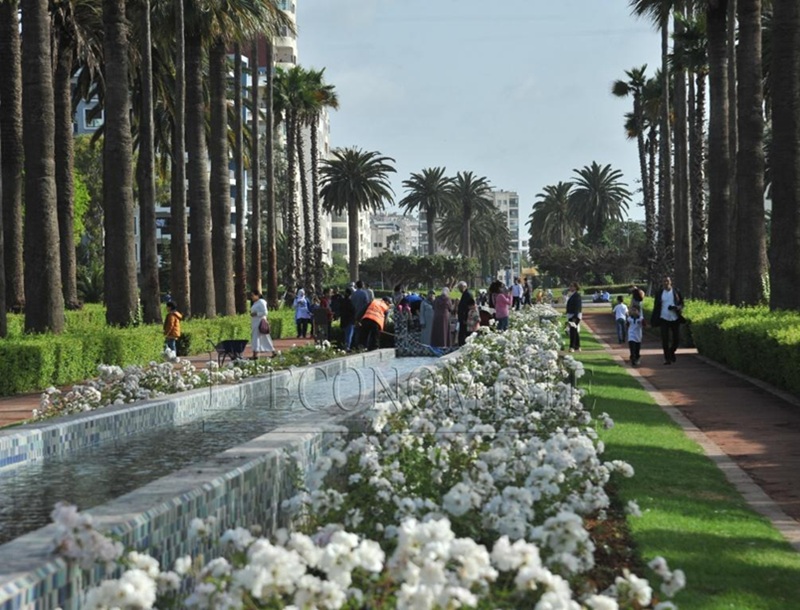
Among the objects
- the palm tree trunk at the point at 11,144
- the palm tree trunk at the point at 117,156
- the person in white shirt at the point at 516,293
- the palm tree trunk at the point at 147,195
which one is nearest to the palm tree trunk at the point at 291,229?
the person in white shirt at the point at 516,293

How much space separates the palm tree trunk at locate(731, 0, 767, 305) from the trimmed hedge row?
4.55ft

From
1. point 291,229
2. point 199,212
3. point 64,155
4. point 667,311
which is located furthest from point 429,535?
point 291,229

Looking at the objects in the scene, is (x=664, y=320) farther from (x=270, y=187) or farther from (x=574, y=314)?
(x=270, y=187)

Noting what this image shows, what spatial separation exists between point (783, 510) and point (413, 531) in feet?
20.2

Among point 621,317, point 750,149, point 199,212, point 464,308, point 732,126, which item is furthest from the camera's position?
point 732,126

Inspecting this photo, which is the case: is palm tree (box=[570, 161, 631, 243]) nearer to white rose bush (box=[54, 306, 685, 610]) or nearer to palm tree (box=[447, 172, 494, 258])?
palm tree (box=[447, 172, 494, 258])

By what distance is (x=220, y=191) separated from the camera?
131 ft

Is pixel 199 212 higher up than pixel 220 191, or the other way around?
pixel 220 191

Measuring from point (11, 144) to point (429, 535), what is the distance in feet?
94.1

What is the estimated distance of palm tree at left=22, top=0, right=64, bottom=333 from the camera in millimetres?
23766

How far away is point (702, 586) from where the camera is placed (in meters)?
7.14

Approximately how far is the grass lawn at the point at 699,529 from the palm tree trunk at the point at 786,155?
9.97m

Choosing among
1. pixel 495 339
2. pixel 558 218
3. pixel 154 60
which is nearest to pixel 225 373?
pixel 495 339

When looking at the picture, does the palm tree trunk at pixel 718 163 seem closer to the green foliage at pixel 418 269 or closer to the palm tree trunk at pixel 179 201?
the palm tree trunk at pixel 179 201
